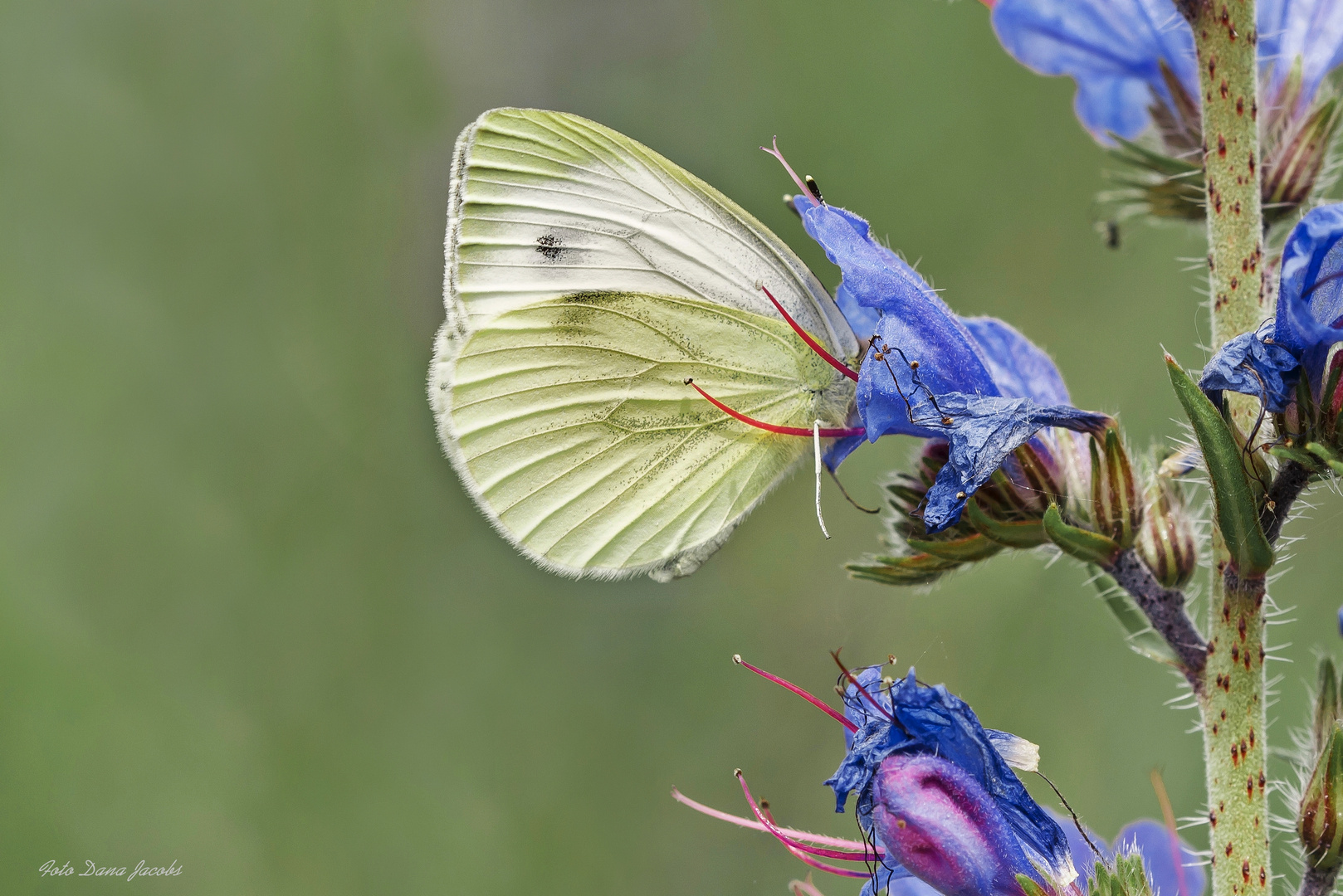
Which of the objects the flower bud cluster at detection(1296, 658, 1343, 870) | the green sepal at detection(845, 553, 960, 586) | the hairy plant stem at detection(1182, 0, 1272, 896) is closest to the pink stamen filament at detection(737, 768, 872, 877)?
the green sepal at detection(845, 553, 960, 586)

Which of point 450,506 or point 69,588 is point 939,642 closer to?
point 450,506

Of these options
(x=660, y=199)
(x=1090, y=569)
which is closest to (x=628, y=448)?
(x=660, y=199)

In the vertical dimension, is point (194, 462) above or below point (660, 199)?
below

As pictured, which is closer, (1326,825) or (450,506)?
(1326,825)

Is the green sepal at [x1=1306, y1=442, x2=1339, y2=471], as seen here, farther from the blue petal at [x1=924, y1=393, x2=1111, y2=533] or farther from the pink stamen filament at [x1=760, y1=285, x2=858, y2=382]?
the pink stamen filament at [x1=760, y1=285, x2=858, y2=382]

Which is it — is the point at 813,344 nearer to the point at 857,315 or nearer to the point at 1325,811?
the point at 857,315

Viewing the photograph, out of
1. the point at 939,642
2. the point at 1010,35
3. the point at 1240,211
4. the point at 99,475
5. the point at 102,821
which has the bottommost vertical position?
the point at 102,821

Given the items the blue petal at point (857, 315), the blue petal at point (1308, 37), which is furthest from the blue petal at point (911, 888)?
the blue petal at point (1308, 37)
